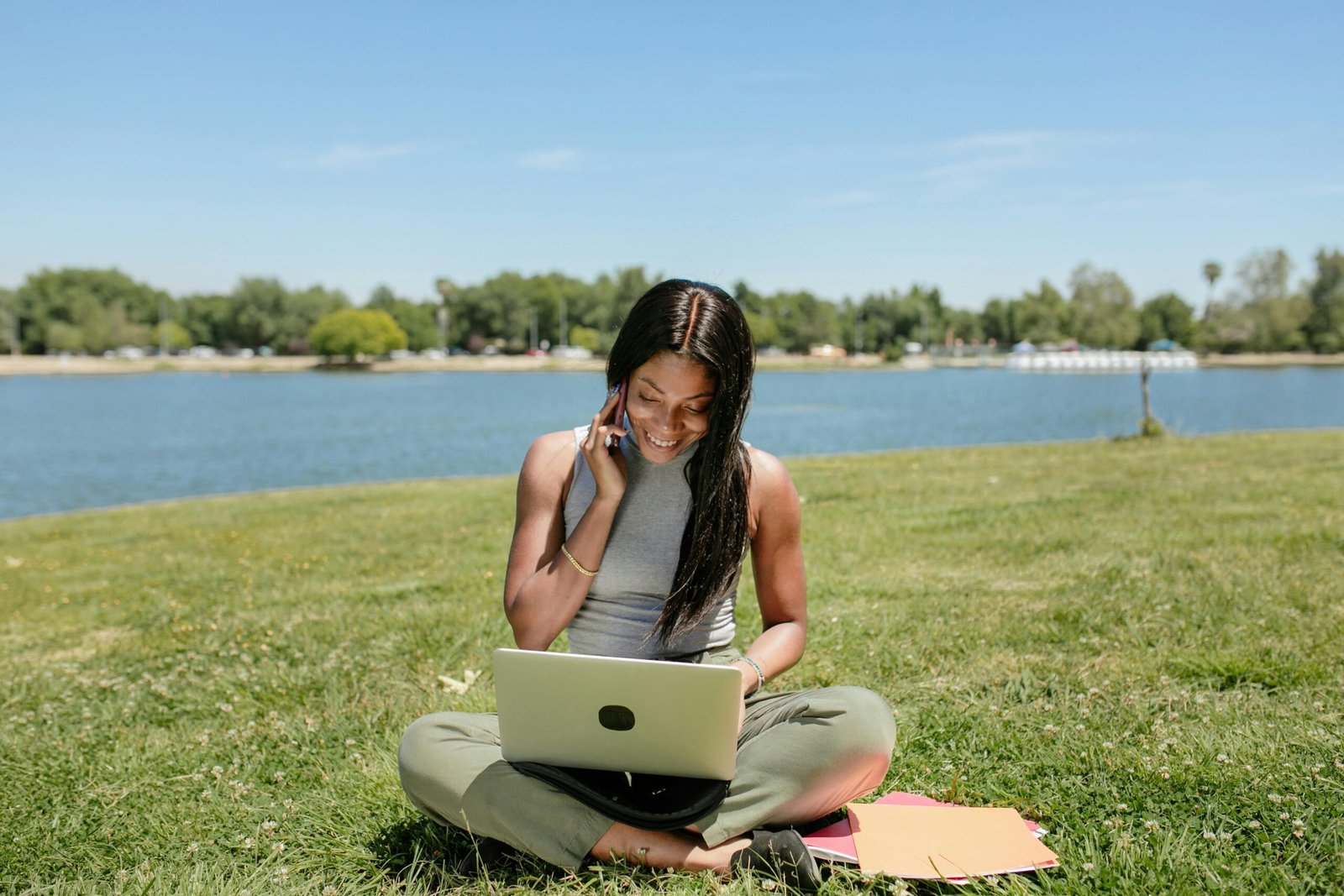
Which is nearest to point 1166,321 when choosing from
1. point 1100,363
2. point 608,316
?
point 1100,363

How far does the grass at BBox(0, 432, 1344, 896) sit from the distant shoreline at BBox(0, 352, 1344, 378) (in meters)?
77.2

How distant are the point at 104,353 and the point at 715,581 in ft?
385

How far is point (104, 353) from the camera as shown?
105m

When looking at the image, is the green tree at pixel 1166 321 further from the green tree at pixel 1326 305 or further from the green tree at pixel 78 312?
the green tree at pixel 78 312

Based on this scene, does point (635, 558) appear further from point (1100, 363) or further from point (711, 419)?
point (1100, 363)

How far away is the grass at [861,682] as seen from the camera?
2.45 metres

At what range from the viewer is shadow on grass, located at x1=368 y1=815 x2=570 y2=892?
234 centimetres

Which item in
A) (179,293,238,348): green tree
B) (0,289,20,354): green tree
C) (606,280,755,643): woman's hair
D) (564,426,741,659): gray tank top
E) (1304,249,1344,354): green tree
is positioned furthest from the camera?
(179,293,238,348): green tree

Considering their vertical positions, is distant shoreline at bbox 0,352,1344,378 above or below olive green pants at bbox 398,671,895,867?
above

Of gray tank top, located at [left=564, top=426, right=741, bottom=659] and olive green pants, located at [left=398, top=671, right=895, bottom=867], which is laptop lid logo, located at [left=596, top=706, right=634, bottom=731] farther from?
gray tank top, located at [left=564, top=426, right=741, bottom=659]

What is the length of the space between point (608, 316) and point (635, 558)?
10663 cm

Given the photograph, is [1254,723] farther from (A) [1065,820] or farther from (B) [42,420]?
(B) [42,420]

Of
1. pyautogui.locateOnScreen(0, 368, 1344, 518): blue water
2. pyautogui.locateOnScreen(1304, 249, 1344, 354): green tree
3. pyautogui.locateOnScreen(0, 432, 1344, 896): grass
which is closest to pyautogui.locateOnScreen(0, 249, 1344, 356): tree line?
pyautogui.locateOnScreen(1304, 249, 1344, 354): green tree

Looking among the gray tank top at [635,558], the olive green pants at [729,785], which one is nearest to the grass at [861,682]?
the olive green pants at [729,785]
